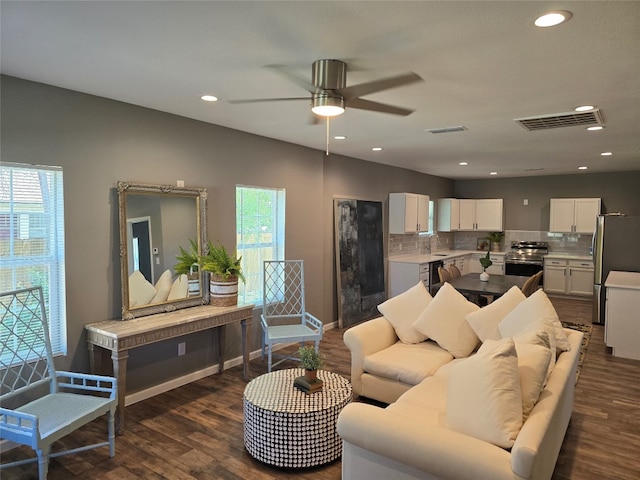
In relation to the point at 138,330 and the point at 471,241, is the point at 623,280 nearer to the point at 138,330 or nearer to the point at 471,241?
the point at 471,241

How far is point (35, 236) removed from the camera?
117 inches

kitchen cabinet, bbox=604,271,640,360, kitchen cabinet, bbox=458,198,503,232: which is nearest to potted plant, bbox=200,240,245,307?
kitchen cabinet, bbox=604,271,640,360

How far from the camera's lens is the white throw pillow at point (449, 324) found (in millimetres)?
3469

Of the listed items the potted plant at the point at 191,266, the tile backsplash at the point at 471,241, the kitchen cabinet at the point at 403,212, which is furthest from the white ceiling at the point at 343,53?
the tile backsplash at the point at 471,241

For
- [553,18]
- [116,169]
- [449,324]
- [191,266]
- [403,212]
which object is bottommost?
[449,324]

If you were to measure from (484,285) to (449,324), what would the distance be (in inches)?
78.8

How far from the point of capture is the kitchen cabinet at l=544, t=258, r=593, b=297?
796cm

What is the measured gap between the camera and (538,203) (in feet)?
29.1

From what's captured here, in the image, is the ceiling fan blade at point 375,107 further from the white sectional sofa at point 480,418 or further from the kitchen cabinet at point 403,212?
the kitchen cabinet at point 403,212

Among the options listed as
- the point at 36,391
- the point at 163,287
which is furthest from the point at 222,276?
the point at 36,391

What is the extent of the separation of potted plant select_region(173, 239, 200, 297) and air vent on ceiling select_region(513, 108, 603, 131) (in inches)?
127

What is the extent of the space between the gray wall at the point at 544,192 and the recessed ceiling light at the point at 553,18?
7.54 m

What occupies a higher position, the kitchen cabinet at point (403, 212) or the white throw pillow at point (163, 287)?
the kitchen cabinet at point (403, 212)

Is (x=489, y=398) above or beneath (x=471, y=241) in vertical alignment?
beneath
